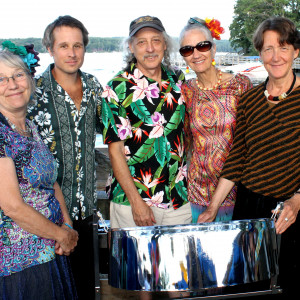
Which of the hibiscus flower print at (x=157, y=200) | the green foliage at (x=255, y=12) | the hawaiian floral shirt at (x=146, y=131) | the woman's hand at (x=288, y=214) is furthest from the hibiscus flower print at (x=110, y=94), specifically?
the green foliage at (x=255, y=12)

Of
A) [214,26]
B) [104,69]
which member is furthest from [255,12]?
[214,26]

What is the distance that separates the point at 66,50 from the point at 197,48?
2.18ft

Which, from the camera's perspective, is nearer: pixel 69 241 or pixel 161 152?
pixel 69 241

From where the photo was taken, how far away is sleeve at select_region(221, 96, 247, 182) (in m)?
1.85

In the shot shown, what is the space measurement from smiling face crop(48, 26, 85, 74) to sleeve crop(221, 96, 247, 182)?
2.85 feet

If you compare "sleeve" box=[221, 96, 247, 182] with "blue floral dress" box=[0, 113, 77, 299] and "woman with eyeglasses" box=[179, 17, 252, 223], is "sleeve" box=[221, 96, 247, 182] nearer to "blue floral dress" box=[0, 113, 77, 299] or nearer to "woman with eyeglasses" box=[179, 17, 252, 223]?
"woman with eyeglasses" box=[179, 17, 252, 223]

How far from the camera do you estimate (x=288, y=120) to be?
5.54 feet

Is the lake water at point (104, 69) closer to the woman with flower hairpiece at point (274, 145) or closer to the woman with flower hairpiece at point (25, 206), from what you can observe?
the woman with flower hairpiece at point (25, 206)

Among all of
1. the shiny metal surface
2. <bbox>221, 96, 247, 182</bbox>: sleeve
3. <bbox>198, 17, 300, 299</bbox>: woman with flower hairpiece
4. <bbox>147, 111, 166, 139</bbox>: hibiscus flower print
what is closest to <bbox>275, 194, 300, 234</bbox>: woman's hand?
<bbox>198, 17, 300, 299</bbox>: woman with flower hairpiece

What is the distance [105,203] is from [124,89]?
920mm

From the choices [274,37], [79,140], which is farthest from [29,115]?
[274,37]

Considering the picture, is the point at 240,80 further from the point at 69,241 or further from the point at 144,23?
the point at 69,241

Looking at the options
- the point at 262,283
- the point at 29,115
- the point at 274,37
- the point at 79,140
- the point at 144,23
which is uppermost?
the point at 144,23

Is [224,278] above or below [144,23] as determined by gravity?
below
